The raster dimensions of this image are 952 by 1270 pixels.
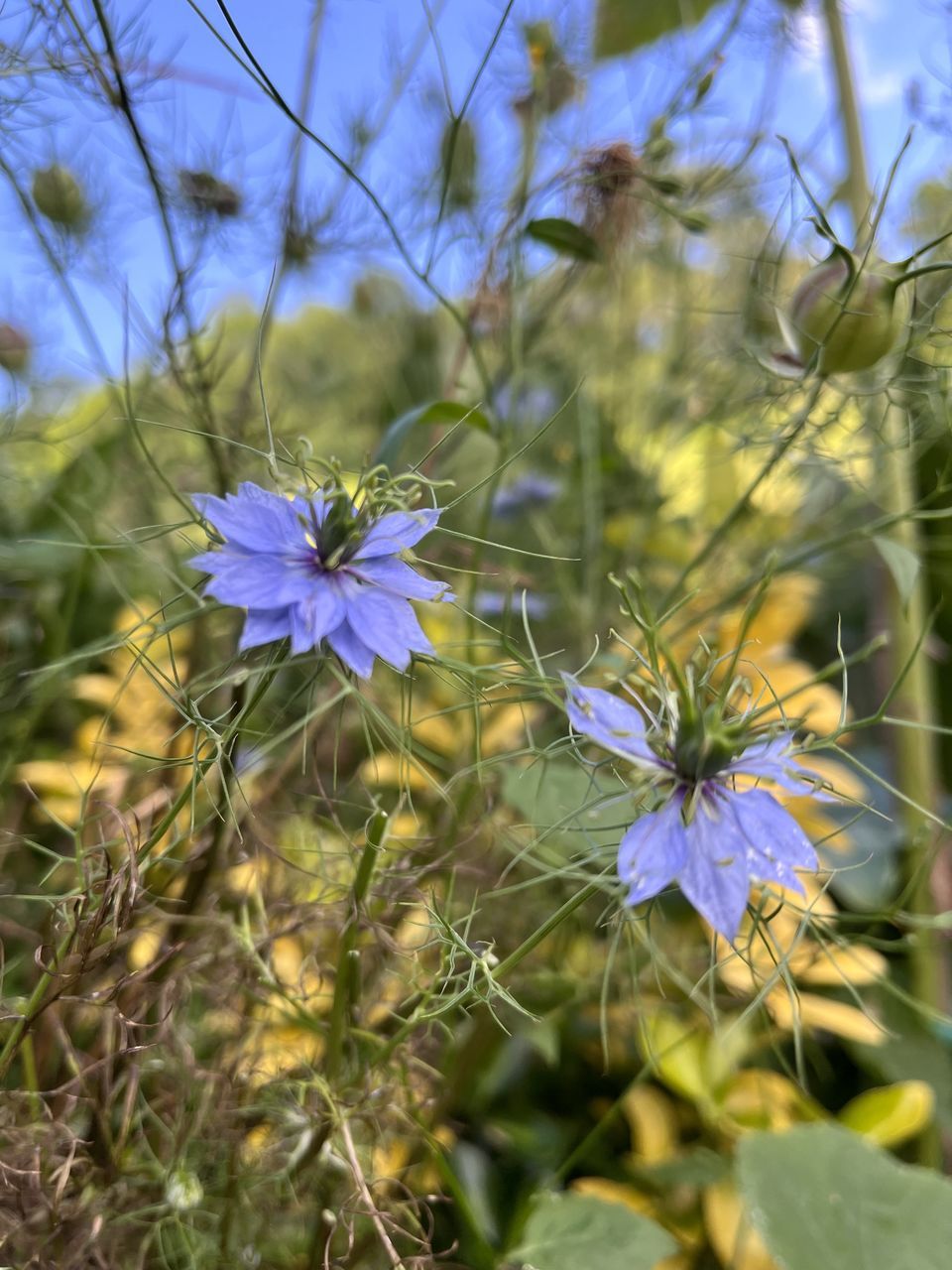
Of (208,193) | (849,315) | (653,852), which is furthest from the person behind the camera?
(208,193)

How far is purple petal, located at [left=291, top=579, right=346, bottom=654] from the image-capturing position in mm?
177

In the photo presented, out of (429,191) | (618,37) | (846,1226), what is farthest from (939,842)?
(618,37)

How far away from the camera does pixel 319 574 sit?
20 cm

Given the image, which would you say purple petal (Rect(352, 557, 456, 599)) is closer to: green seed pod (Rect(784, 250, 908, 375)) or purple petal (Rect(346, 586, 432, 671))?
purple petal (Rect(346, 586, 432, 671))

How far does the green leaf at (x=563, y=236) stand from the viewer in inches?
12.9

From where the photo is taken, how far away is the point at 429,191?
1.62ft

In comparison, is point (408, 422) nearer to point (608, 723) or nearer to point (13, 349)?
point (608, 723)

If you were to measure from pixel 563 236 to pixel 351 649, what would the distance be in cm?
22

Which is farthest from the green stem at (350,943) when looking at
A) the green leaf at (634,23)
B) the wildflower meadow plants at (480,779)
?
the green leaf at (634,23)

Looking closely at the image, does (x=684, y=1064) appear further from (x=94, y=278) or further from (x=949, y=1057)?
(x=94, y=278)

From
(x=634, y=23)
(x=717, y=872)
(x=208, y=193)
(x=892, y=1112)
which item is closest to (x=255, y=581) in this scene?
(x=717, y=872)

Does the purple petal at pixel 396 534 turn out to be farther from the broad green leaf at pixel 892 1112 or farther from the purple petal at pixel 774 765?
the broad green leaf at pixel 892 1112

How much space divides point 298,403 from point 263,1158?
68 centimetres

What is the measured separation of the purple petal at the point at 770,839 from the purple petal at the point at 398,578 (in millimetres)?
79
